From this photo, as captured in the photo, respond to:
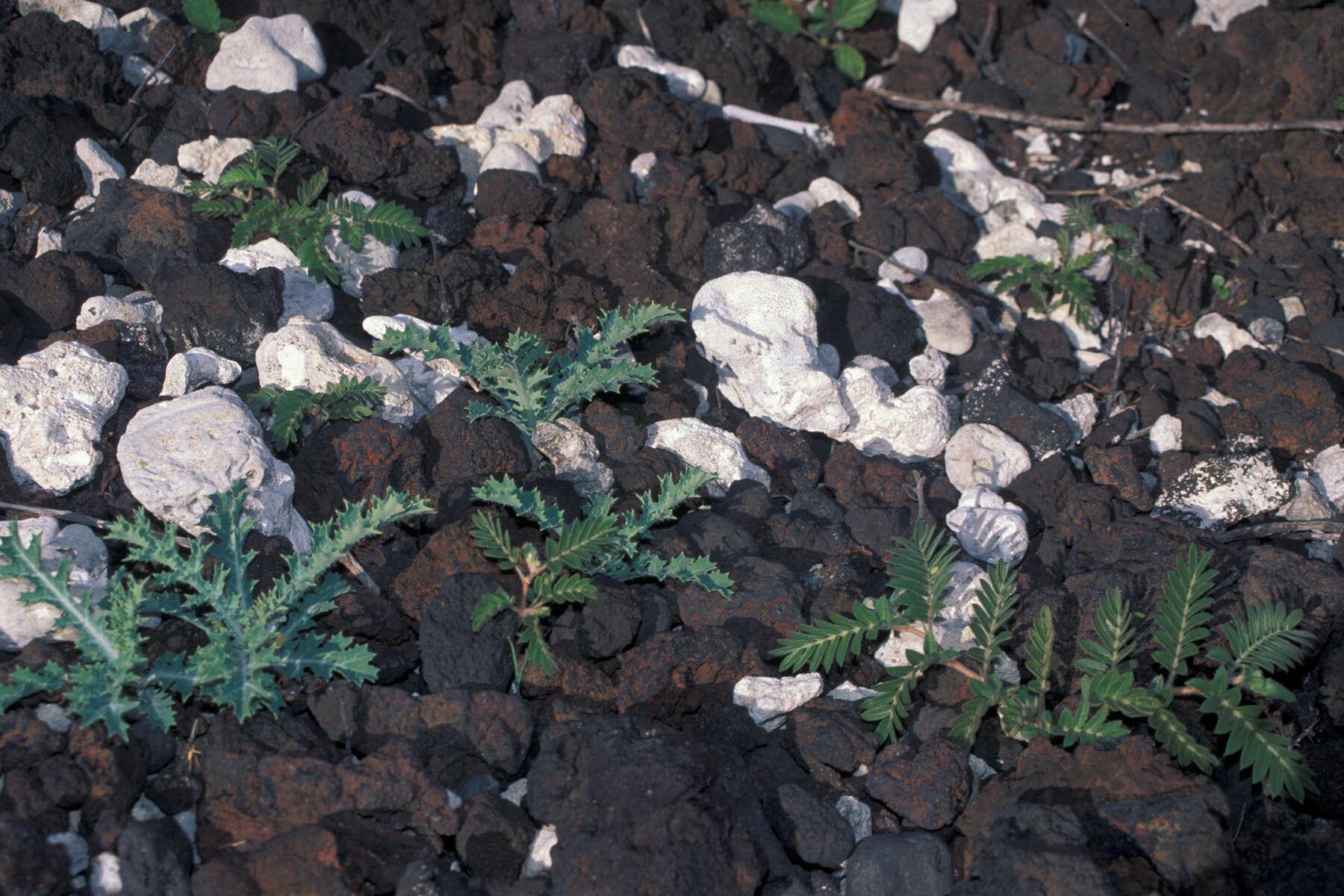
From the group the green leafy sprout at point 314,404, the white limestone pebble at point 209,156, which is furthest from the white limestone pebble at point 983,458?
the white limestone pebble at point 209,156

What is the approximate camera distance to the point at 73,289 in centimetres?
411

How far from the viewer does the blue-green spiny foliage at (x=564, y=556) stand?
3180 millimetres

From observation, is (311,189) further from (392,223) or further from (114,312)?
(114,312)

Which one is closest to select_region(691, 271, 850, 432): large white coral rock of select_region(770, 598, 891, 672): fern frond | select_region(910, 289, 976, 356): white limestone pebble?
select_region(910, 289, 976, 356): white limestone pebble

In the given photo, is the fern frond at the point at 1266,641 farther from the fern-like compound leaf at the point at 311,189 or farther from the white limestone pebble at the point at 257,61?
the white limestone pebble at the point at 257,61

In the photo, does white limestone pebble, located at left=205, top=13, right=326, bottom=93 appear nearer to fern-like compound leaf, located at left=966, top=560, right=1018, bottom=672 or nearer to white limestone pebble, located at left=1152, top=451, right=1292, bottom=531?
fern-like compound leaf, located at left=966, top=560, right=1018, bottom=672

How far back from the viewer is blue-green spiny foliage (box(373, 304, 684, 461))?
375 centimetres

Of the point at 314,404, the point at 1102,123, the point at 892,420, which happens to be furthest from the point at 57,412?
the point at 1102,123

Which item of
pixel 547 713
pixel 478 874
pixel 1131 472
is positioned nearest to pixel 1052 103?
pixel 1131 472

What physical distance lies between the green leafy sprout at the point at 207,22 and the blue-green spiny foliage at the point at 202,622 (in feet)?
9.73

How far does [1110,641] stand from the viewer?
3.18 meters

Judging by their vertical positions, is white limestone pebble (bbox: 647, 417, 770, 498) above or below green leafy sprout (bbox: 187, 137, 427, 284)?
below

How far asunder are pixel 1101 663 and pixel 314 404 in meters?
2.65

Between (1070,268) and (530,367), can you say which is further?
(1070,268)
